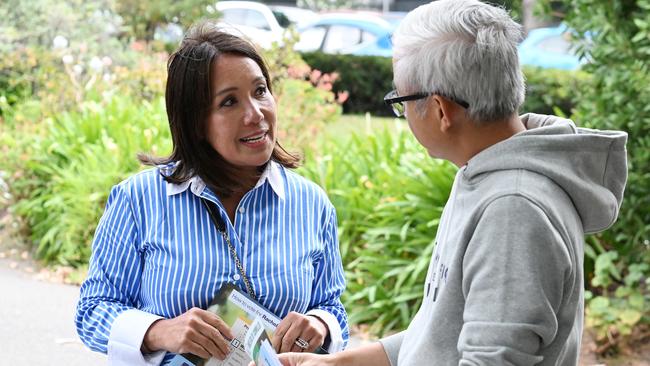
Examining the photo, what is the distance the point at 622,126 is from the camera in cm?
602

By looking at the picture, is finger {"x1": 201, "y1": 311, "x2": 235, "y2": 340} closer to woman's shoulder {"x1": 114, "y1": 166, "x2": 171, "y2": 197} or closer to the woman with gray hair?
woman's shoulder {"x1": 114, "y1": 166, "x2": 171, "y2": 197}

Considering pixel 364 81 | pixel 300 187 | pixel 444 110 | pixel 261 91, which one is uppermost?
pixel 444 110

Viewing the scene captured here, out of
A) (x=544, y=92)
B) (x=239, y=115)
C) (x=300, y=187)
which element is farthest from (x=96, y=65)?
(x=239, y=115)

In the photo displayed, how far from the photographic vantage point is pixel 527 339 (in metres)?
1.88

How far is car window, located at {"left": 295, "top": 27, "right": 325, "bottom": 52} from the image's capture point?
22125 mm

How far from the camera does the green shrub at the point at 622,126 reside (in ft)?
19.2

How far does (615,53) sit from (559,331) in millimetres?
4358

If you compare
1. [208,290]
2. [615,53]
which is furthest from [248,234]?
[615,53]

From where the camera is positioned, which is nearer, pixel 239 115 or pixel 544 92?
pixel 239 115

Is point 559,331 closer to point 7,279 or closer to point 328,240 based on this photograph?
point 328,240

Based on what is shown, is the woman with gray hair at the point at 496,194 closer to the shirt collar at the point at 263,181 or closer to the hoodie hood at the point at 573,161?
the hoodie hood at the point at 573,161

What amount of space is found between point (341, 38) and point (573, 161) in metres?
20.9

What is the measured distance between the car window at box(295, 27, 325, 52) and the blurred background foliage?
8.62 meters

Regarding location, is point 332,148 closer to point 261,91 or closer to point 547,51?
point 261,91
